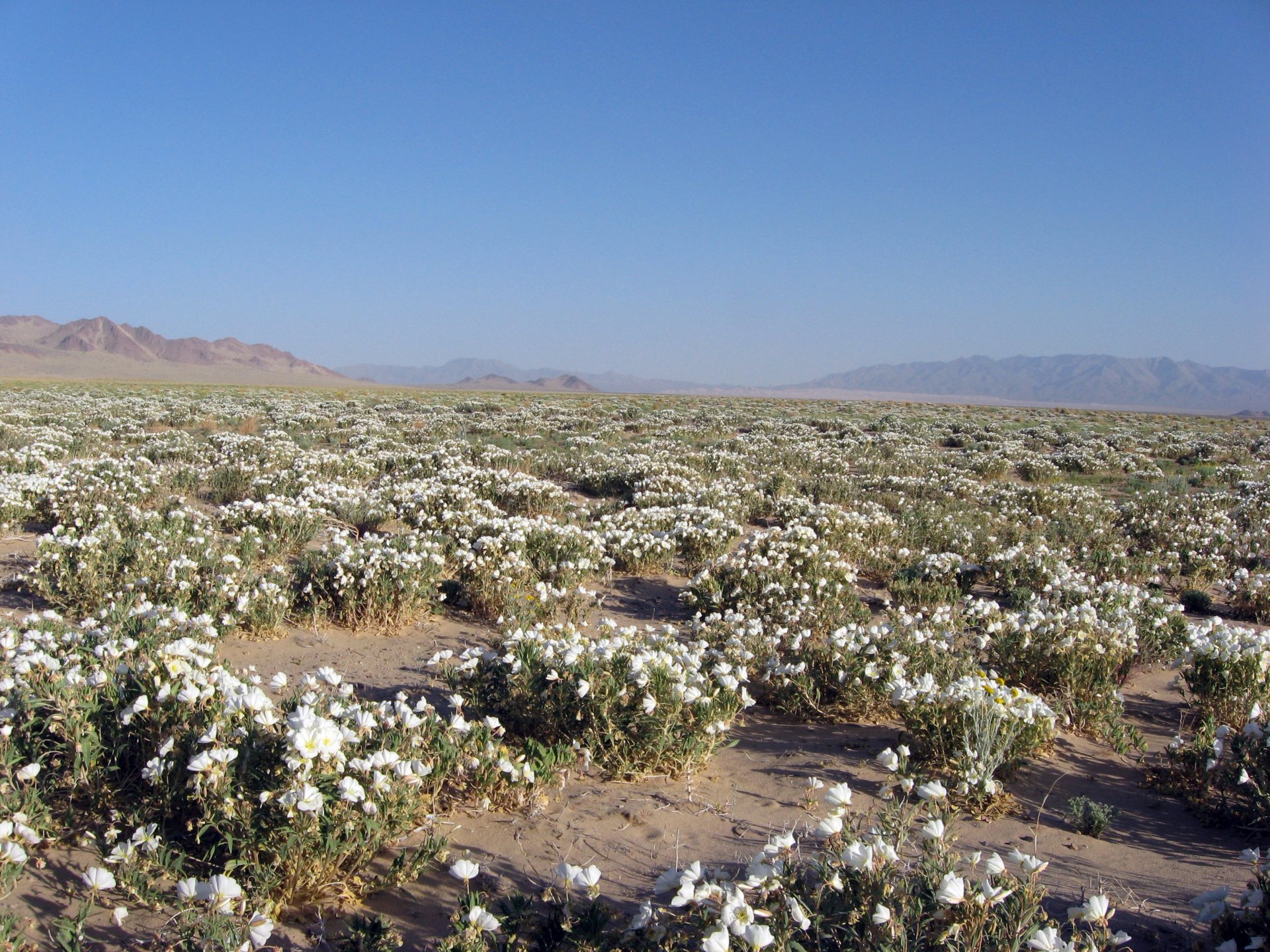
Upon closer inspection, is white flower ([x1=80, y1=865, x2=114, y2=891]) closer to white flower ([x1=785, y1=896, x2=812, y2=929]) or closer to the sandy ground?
the sandy ground

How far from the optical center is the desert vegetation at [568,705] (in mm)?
2783

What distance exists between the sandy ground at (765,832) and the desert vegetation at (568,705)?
0.04 metres

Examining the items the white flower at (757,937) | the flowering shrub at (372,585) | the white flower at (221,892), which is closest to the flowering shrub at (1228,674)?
the white flower at (757,937)

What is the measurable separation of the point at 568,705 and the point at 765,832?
1.25m

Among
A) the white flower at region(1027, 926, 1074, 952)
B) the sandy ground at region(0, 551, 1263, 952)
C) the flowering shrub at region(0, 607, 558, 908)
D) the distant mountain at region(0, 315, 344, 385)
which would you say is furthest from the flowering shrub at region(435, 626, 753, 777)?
the distant mountain at region(0, 315, 344, 385)

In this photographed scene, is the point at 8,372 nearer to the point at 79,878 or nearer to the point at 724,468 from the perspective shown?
the point at 724,468

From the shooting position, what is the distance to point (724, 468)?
50.3 ft

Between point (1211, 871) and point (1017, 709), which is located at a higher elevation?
point (1017, 709)

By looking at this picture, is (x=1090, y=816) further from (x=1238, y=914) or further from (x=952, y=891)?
(x=952, y=891)

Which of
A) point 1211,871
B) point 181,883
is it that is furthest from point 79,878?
point 1211,871

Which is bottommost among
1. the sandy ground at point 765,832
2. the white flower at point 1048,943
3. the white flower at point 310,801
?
the sandy ground at point 765,832

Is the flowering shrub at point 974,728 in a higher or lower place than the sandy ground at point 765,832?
higher

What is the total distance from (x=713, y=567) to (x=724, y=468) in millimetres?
7651

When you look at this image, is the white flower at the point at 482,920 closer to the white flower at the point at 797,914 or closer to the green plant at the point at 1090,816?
the white flower at the point at 797,914
